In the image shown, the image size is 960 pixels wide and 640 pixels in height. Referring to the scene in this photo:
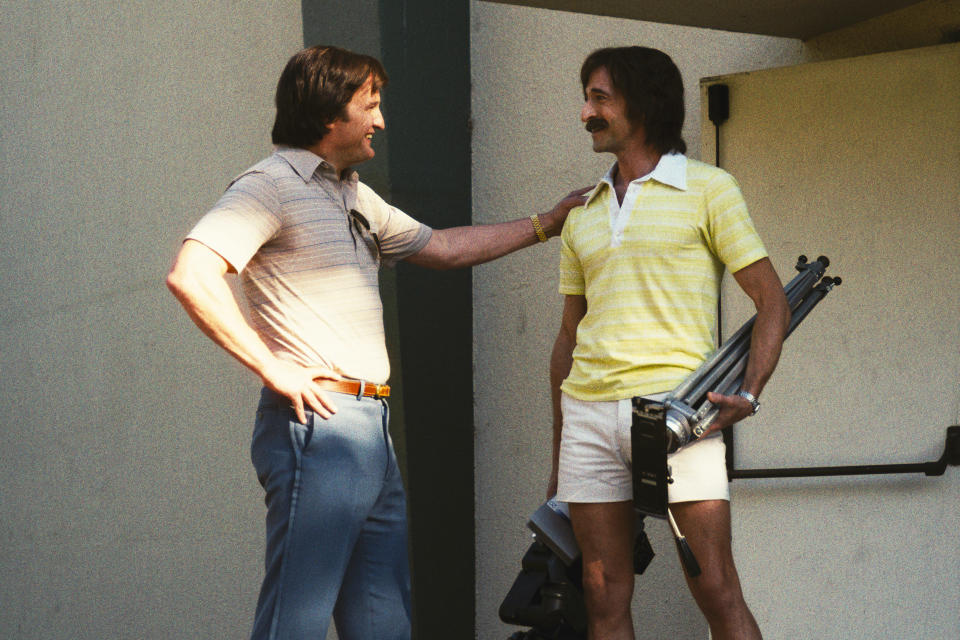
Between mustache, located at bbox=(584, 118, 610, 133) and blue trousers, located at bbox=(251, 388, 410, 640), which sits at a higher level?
mustache, located at bbox=(584, 118, 610, 133)

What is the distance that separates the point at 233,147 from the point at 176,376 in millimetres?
Answer: 1004

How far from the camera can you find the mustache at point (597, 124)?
284 cm

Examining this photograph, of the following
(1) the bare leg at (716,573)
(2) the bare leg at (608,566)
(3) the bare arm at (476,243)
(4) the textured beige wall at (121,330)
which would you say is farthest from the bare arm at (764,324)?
(4) the textured beige wall at (121,330)

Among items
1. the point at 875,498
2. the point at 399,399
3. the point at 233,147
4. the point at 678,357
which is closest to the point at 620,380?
the point at 678,357

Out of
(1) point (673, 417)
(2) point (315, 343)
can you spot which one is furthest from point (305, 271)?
(1) point (673, 417)

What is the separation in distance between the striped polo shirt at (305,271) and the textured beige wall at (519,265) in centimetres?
145

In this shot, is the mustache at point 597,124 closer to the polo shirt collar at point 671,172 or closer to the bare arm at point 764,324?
the polo shirt collar at point 671,172

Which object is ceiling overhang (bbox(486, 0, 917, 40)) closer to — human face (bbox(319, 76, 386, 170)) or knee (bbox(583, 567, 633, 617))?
human face (bbox(319, 76, 386, 170))

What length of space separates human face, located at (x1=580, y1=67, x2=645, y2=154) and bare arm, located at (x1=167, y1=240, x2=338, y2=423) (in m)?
0.91

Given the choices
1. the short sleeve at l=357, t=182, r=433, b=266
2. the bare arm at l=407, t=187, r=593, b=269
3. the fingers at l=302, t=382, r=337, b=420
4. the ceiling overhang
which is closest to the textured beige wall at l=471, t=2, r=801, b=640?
the ceiling overhang

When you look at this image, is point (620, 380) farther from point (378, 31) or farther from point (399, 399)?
point (378, 31)

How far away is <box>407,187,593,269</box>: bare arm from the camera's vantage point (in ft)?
10.8

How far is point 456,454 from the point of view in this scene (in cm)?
433

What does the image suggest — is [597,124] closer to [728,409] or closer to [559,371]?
[559,371]
